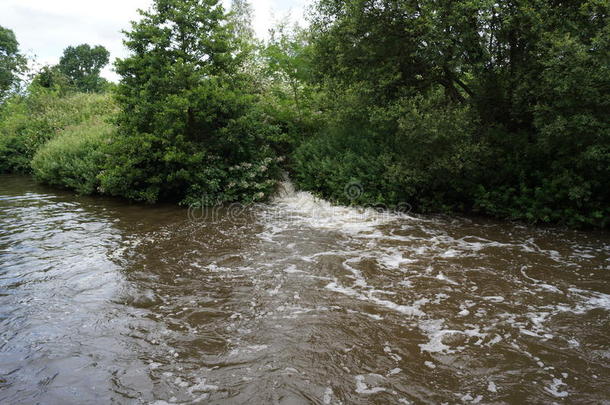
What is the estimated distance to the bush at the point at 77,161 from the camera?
13.2 m

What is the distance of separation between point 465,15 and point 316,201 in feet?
20.5

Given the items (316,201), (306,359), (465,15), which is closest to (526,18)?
(465,15)

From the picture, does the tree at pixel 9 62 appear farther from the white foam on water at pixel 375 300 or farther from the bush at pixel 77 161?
the white foam on water at pixel 375 300

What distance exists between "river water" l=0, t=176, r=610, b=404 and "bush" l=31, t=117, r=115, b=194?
4.04 metres

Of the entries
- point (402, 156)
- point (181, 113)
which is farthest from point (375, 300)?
point (181, 113)

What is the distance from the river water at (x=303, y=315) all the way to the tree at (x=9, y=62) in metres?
28.3

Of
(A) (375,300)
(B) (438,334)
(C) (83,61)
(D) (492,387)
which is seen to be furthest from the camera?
(C) (83,61)

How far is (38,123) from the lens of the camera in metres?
20.3

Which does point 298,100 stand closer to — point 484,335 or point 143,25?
point 143,25

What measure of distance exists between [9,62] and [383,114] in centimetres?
3779

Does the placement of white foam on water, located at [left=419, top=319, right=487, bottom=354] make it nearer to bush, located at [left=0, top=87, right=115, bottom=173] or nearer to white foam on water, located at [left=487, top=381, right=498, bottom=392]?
white foam on water, located at [left=487, top=381, right=498, bottom=392]

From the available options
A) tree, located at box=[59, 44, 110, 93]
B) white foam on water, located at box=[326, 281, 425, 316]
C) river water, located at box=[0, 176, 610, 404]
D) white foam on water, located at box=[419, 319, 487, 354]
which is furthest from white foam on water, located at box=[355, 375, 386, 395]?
tree, located at box=[59, 44, 110, 93]

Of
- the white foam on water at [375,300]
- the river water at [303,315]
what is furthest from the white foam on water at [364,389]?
the white foam on water at [375,300]

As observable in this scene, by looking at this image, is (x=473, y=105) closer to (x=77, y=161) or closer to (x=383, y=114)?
(x=383, y=114)
